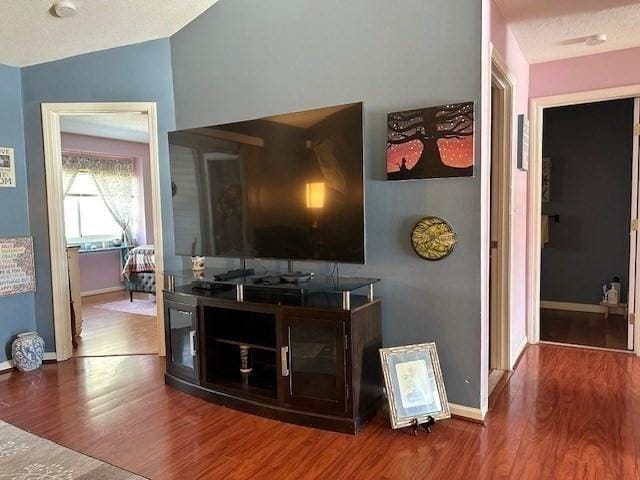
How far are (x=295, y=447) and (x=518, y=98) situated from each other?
298 centimetres

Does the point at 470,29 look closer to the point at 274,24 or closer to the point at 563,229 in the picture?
the point at 274,24

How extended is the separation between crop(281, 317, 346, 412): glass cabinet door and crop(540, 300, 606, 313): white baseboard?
12.6 feet

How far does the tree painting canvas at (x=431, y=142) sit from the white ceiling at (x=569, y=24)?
0.86 meters

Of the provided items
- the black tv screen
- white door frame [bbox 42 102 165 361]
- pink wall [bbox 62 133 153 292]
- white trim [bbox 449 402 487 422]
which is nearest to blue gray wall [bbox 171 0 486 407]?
white trim [bbox 449 402 487 422]

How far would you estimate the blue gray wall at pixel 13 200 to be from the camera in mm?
3555

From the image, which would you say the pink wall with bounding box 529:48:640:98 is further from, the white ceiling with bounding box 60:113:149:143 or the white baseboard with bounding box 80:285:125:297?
the white baseboard with bounding box 80:285:125:297

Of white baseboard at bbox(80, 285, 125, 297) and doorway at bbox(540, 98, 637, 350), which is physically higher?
doorway at bbox(540, 98, 637, 350)

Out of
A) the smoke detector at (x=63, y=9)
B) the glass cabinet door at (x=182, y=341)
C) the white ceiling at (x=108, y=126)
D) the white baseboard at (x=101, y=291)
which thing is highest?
the smoke detector at (x=63, y=9)

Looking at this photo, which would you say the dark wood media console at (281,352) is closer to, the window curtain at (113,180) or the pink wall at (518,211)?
the pink wall at (518,211)

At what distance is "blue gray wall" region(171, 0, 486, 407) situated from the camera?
97.2 inches

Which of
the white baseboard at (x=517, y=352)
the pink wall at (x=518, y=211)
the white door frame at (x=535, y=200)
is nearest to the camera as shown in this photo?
the pink wall at (x=518, y=211)

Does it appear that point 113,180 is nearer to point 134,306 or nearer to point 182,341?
point 134,306

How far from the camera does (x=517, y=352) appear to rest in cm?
360

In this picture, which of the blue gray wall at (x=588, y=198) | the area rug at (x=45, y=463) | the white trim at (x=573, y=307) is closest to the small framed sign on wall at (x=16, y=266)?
the area rug at (x=45, y=463)
